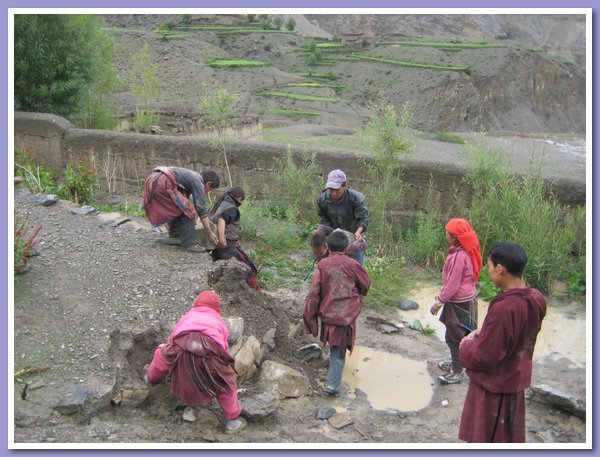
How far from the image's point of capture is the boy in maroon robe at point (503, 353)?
125 inches

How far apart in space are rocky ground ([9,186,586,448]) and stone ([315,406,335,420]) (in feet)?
0.04

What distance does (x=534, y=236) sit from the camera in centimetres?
701

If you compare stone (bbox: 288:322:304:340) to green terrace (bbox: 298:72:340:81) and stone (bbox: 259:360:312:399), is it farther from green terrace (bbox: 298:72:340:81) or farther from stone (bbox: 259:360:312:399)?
green terrace (bbox: 298:72:340:81)

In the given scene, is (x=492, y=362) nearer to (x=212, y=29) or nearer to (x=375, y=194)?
(x=375, y=194)

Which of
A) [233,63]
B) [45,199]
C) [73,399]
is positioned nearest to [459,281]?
[73,399]

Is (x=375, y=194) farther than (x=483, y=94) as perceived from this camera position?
No

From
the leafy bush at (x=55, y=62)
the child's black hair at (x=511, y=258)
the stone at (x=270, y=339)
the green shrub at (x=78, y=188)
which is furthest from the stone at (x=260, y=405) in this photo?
the leafy bush at (x=55, y=62)

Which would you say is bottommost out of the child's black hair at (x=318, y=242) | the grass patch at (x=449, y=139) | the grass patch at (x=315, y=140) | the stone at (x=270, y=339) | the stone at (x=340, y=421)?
the stone at (x=340, y=421)

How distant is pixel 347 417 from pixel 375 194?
414 centimetres

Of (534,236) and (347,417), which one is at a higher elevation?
(534,236)

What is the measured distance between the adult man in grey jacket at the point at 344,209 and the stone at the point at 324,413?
175cm

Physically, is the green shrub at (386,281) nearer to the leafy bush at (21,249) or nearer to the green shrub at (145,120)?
the leafy bush at (21,249)

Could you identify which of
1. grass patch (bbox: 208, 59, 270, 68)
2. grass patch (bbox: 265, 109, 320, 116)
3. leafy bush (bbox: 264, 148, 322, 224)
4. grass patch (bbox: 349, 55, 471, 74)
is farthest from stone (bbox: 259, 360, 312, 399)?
grass patch (bbox: 349, 55, 471, 74)

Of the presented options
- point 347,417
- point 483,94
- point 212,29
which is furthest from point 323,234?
point 212,29
